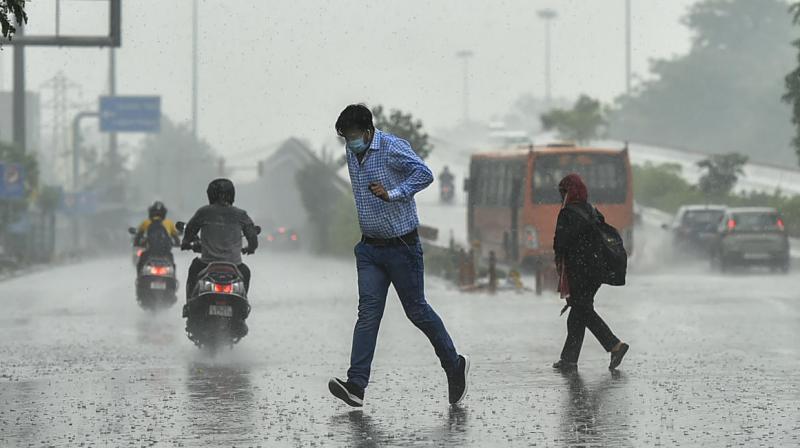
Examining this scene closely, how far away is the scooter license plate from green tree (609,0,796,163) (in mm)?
132904

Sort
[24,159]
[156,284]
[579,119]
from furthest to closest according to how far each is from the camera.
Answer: [579,119]
[24,159]
[156,284]

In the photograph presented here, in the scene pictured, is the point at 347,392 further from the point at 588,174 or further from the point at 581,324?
the point at 588,174

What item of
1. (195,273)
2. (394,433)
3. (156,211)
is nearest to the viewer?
(394,433)

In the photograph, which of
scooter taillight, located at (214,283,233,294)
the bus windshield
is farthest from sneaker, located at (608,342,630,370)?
the bus windshield

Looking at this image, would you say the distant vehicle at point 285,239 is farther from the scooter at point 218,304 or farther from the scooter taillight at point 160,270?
the scooter at point 218,304

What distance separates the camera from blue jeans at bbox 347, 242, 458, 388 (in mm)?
10922

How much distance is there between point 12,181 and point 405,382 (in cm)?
3418

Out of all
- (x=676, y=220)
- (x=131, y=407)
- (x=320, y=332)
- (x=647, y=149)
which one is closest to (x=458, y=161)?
(x=647, y=149)

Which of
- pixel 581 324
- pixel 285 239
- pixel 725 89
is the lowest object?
pixel 285 239

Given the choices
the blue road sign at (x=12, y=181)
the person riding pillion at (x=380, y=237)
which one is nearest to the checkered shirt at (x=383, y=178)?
the person riding pillion at (x=380, y=237)

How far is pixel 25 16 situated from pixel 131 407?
8.33 feet

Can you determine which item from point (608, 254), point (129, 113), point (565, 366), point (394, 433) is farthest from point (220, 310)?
point (129, 113)

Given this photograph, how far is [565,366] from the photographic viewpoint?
1367 centimetres

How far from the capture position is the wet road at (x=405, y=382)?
9.79 meters
